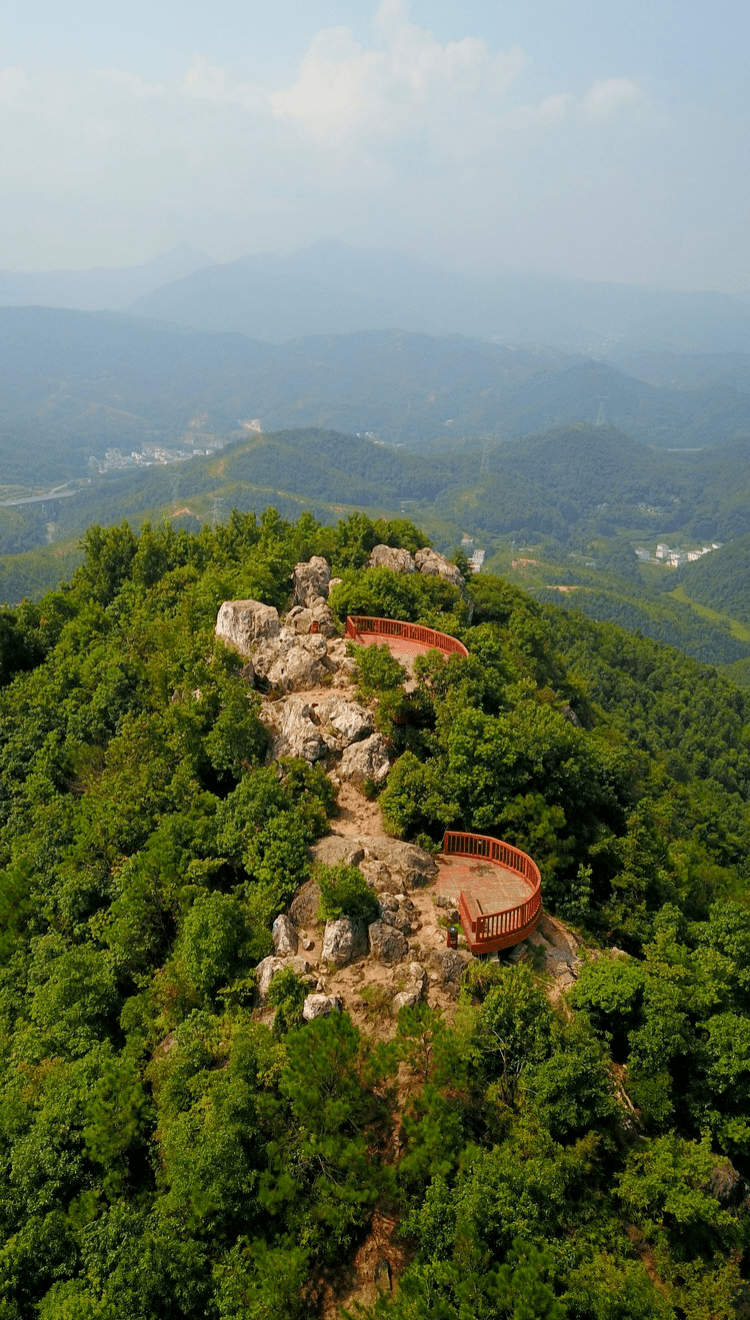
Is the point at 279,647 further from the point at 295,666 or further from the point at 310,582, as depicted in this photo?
the point at 310,582

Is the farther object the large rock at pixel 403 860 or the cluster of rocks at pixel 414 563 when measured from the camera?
the cluster of rocks at pixel 414 563

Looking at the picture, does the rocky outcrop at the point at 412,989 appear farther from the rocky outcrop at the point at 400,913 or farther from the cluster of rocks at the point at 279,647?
the cluster of rocks at the point at 279,647

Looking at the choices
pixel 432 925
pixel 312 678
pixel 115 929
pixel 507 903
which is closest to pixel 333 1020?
pixel 432 925

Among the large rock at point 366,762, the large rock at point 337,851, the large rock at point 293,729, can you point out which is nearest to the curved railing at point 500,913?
the large rock at point 337,851

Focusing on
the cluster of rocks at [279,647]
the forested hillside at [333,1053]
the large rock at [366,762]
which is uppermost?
the cluster of rocks at [279,647]

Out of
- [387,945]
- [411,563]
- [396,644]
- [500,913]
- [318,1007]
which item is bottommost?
[387,945]

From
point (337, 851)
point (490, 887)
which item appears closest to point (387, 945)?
point (337, 851)
